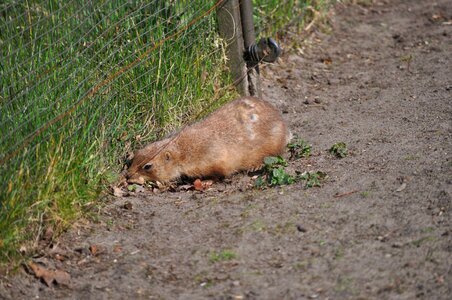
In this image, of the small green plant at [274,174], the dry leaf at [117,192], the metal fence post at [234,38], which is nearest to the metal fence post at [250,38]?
the metal fence post at [234,38]

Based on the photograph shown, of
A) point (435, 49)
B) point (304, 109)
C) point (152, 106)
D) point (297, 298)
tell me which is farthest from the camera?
point (435, 49)

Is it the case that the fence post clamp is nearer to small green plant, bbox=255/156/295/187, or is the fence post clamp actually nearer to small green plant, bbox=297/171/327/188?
small green plant, bbox=255/156/295/187

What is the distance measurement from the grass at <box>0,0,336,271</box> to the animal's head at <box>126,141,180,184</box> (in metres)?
0.16

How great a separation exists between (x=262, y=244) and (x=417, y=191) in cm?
120

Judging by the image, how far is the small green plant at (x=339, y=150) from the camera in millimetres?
6023

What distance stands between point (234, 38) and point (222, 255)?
2855mm

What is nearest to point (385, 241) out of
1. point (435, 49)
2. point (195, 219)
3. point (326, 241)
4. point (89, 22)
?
point (326, 241)

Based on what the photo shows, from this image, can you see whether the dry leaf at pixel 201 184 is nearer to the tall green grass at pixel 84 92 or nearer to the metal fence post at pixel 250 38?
the tall green grass at pixel 84 92

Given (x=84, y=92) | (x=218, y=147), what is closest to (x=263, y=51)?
(x=218, y=147)

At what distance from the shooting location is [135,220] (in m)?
5.30

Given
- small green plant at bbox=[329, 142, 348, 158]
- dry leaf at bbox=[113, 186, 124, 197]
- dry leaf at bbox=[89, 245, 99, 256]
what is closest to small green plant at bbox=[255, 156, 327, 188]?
small green plant at bbox=[329, 142, 348, 158]

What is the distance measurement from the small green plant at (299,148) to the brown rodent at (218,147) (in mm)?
76

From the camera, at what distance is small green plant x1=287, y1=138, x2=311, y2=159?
6188mm

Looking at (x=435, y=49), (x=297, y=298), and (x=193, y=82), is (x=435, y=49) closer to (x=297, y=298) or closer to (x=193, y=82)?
(x=193, y=82)
